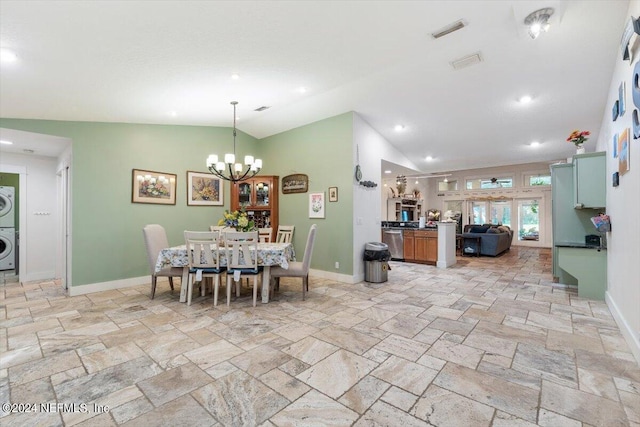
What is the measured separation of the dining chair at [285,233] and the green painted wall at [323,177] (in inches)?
11.1

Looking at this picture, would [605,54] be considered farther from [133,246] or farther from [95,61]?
[133,246]

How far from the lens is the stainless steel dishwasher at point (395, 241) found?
714cm

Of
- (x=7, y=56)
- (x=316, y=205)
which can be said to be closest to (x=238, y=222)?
(x=316, y=205)

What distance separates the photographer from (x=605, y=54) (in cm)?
338

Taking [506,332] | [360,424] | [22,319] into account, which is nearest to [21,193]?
[22,319]

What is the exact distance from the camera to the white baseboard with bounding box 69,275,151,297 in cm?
427

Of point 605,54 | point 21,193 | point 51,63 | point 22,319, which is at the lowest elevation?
point 22,319

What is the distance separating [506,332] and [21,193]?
7.87 meters

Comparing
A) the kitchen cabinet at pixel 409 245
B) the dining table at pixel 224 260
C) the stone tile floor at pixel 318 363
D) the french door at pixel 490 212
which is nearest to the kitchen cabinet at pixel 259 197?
the dining table at pixel 224 260

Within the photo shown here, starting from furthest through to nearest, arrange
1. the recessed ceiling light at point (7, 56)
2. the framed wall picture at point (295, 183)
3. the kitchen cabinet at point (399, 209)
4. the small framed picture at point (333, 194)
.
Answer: the kitchen cabinet at point (399, 209), the framed wall picture at point (295, 183), the small framed picture at point (333, 194), the recessed ceiling light at point (7, 56)

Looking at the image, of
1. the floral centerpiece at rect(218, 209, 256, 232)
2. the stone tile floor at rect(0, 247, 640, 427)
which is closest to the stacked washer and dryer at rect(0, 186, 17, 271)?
the stone tile floor at rect(0, 247, 640, 427)

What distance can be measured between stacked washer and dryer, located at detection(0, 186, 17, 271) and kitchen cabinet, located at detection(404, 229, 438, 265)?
866 cm

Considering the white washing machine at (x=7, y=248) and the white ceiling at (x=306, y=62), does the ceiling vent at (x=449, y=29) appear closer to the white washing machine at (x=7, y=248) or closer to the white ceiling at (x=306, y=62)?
the white ceiling at (x=306, y=62)

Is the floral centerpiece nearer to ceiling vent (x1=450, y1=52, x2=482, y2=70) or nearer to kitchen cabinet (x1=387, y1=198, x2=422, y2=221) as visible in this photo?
ceiling vent (x1=450, y1=52, x2=482, y2=70)
